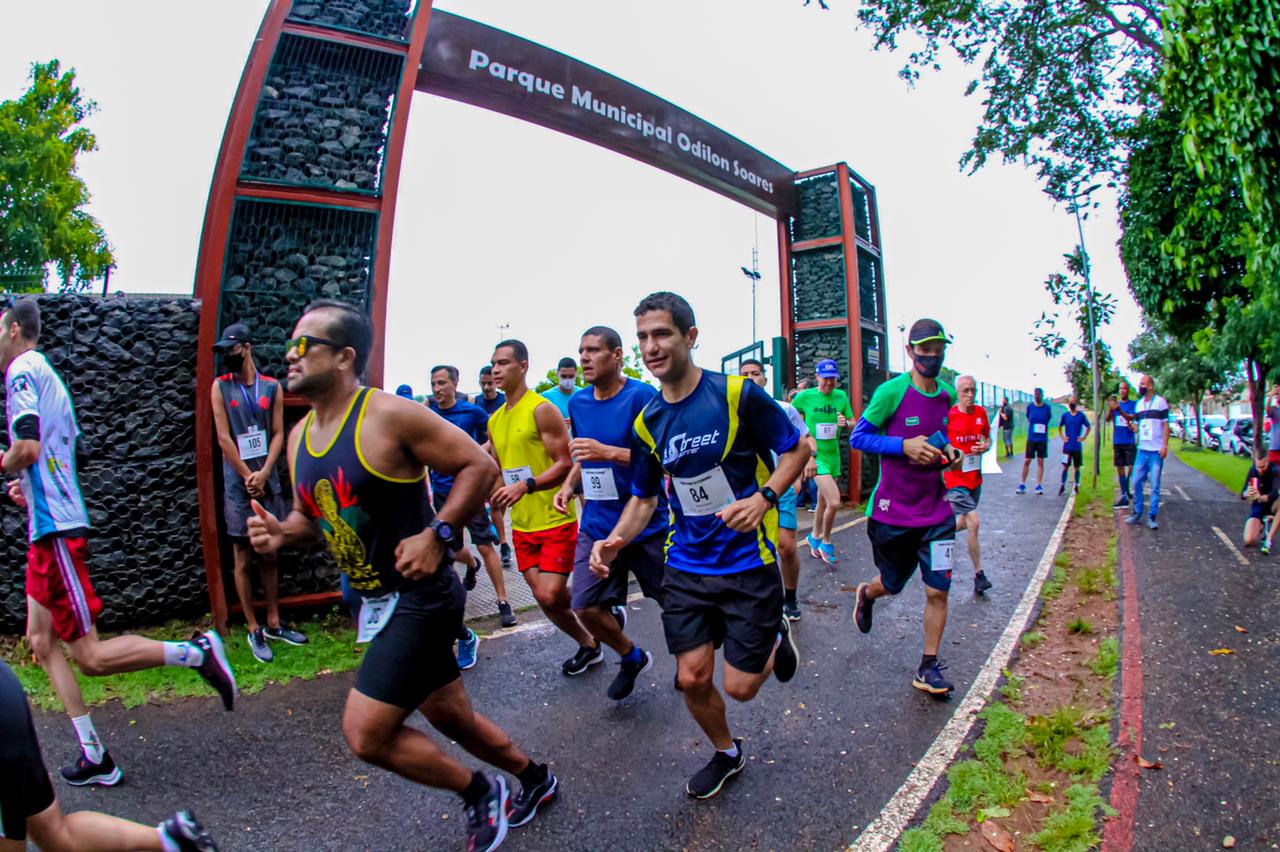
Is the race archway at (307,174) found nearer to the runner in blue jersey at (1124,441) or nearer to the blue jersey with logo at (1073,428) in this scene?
the runner in blue jersey at (1124,441)

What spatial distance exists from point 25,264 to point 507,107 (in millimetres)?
27266

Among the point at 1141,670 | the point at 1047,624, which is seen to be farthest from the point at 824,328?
the point at 1141,670

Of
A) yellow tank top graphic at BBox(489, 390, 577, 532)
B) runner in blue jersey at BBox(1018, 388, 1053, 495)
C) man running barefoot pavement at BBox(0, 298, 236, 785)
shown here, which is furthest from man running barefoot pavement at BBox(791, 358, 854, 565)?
runner in blue jersey at BBox(1018, 388, 1053, 495)

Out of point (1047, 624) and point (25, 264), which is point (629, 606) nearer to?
point (1047, 624)

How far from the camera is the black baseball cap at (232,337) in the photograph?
16.3 ft

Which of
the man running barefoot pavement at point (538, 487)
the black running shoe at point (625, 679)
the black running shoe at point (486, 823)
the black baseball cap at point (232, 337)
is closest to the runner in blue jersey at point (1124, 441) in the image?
the black running shoe at point (625, 679)

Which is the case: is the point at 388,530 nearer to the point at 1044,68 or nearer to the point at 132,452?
the point at 132,452

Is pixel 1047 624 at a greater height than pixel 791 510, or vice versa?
pixel 791 510

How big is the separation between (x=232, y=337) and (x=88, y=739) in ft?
8.74

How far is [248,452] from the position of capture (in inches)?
203

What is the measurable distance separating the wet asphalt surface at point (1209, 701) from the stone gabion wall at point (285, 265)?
19.9 ft

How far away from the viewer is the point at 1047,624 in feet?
18.7

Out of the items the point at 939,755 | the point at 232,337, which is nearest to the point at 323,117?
the point at 232,337

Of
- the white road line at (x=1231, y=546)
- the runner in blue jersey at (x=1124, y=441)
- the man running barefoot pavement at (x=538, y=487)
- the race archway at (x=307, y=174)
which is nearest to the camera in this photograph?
the man running barefoot pavement at (x=538, y=487)
